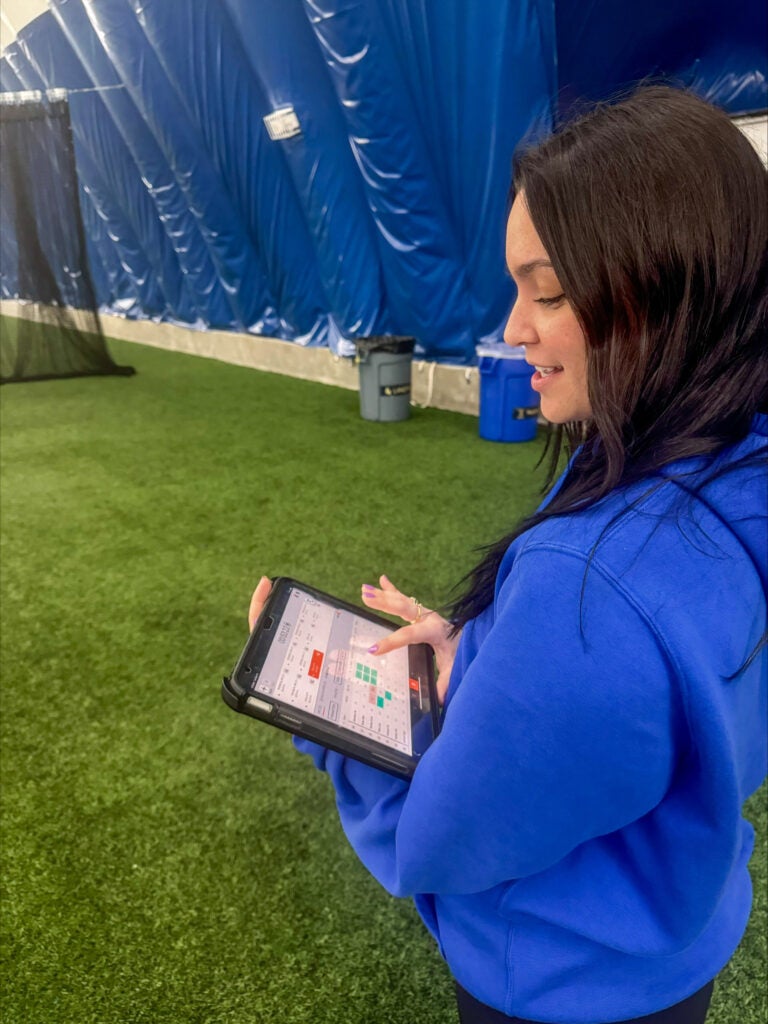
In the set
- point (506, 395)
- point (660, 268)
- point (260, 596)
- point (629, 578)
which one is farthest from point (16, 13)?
point (629, 578)

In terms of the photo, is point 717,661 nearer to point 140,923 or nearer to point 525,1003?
point 525,1003

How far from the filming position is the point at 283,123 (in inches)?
153

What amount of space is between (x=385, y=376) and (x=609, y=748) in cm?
370

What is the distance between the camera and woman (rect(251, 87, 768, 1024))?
421 mm

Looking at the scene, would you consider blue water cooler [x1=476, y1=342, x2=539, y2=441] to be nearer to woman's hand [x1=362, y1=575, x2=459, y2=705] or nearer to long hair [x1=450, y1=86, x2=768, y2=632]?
woman's hand [x1=362, y1=575, x2=459, y2=705]

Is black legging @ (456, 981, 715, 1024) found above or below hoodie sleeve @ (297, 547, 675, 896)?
below

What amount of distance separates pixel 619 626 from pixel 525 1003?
43 cm

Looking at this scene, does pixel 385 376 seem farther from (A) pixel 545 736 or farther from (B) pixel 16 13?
(B) pixel 16 13

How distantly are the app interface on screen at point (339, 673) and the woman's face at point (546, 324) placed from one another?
14.7 inches

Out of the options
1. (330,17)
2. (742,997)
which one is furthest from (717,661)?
(330,17)

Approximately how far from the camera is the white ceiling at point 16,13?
525 centimetres

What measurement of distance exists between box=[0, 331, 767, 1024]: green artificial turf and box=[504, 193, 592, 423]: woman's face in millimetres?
991

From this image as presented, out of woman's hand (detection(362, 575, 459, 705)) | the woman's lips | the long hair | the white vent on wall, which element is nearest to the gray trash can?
the white vent on wall

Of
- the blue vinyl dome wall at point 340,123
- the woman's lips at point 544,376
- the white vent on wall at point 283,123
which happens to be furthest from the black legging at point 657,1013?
the white vent on wall at point 283,123
